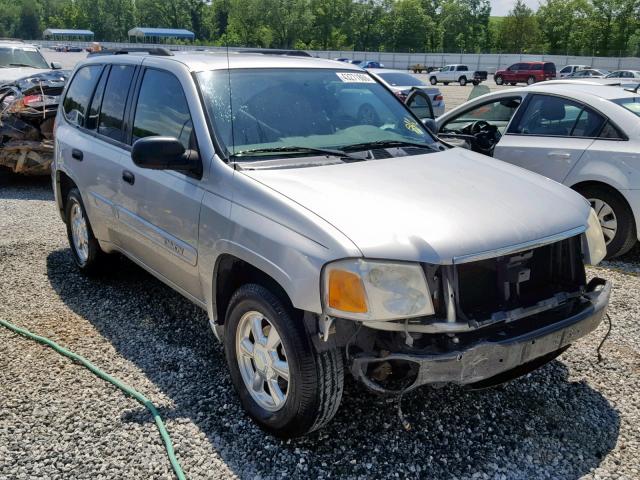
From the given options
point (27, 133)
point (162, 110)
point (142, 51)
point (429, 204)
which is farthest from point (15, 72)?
point (429, 204)

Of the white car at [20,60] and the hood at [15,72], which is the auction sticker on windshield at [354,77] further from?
the white car at [20,60]

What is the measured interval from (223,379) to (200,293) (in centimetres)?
56

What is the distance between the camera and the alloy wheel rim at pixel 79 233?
16.9 feet

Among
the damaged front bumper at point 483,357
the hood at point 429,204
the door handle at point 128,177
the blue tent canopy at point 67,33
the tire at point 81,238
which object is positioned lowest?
the tire at point 81,238

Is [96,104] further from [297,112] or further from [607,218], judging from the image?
[607,218]

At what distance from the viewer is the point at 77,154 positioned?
487 cm

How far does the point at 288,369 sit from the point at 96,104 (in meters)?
3.00

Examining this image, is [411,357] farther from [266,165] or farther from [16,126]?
[16,126]

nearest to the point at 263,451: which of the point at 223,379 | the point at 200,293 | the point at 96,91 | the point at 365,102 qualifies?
the point at 223,379

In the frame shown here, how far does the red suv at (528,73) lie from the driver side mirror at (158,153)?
46.2 m

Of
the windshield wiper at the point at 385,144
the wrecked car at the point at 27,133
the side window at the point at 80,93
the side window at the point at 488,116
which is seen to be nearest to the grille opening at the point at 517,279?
the windshield wiper at the point at 385,144

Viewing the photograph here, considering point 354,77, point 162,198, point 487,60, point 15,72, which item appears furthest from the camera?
point 487,60

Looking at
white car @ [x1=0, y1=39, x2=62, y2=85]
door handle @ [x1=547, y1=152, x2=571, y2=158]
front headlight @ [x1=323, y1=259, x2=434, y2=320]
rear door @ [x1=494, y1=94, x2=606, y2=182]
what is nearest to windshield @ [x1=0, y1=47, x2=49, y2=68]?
white car @ [x1=0, y1=39, x2=62, y2=85]

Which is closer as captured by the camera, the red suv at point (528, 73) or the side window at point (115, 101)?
the side window at point (115, 101)
